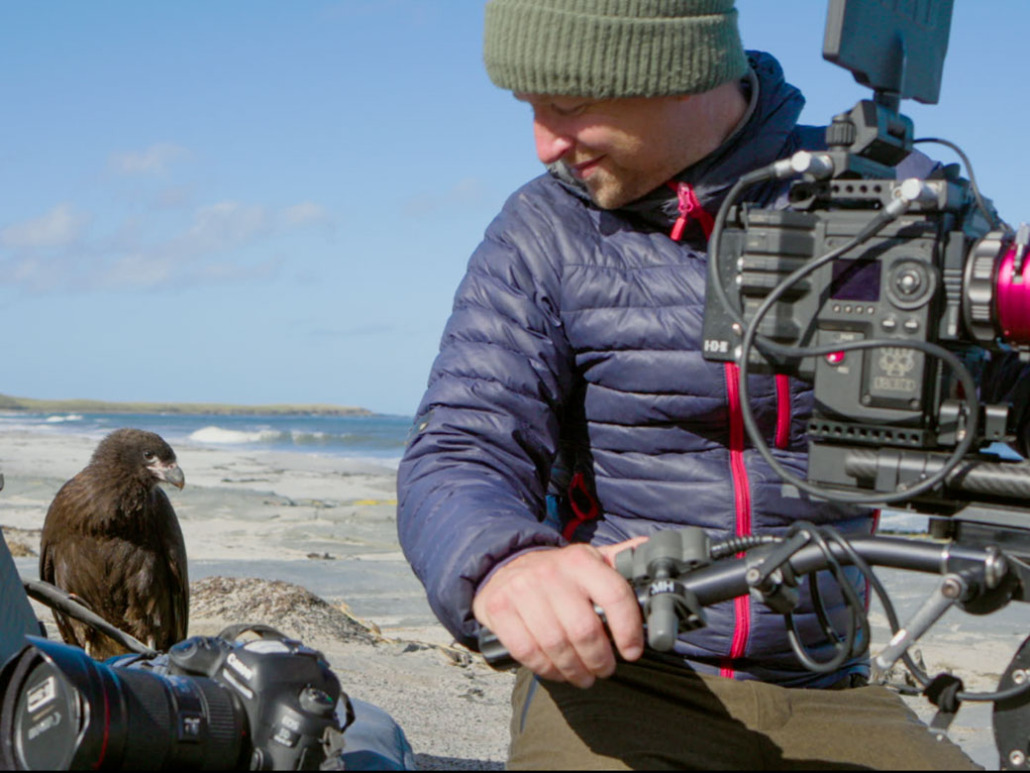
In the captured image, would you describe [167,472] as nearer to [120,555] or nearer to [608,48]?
[120,555]

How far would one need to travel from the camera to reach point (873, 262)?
1519 mm

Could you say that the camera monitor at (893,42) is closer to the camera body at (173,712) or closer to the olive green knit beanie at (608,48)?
the olive green knit beanie at (608,48)

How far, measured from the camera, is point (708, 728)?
2.07 m

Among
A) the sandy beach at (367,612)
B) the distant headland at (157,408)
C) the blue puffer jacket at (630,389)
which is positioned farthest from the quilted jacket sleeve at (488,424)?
the distant headland at (157,408)

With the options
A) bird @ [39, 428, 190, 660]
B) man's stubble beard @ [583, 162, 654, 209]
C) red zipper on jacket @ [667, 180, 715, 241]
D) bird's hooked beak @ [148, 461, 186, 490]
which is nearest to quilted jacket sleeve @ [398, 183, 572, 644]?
man's stubble beard @ [583, 162, 654, 209]

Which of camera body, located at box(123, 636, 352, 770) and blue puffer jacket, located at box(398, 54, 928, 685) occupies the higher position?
blue puffer jacket, located at box(398, 54, 928, 685)

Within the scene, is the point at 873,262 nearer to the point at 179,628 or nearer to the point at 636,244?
the point at 636,244

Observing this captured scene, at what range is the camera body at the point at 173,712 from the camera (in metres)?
1.46

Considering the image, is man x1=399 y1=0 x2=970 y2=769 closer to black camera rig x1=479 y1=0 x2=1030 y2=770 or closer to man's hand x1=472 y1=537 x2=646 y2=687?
man's hand x1=472 y1=537 x2=646 y2=687

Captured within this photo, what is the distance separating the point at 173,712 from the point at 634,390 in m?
1.01

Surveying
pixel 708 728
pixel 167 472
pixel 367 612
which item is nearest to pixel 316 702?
pixel 708 728

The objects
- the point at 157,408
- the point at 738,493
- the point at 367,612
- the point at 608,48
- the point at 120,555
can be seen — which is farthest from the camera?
the point at 157,408

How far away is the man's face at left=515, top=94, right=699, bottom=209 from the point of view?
2.11 meters

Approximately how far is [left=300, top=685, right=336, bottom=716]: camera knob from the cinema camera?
0.64 m
